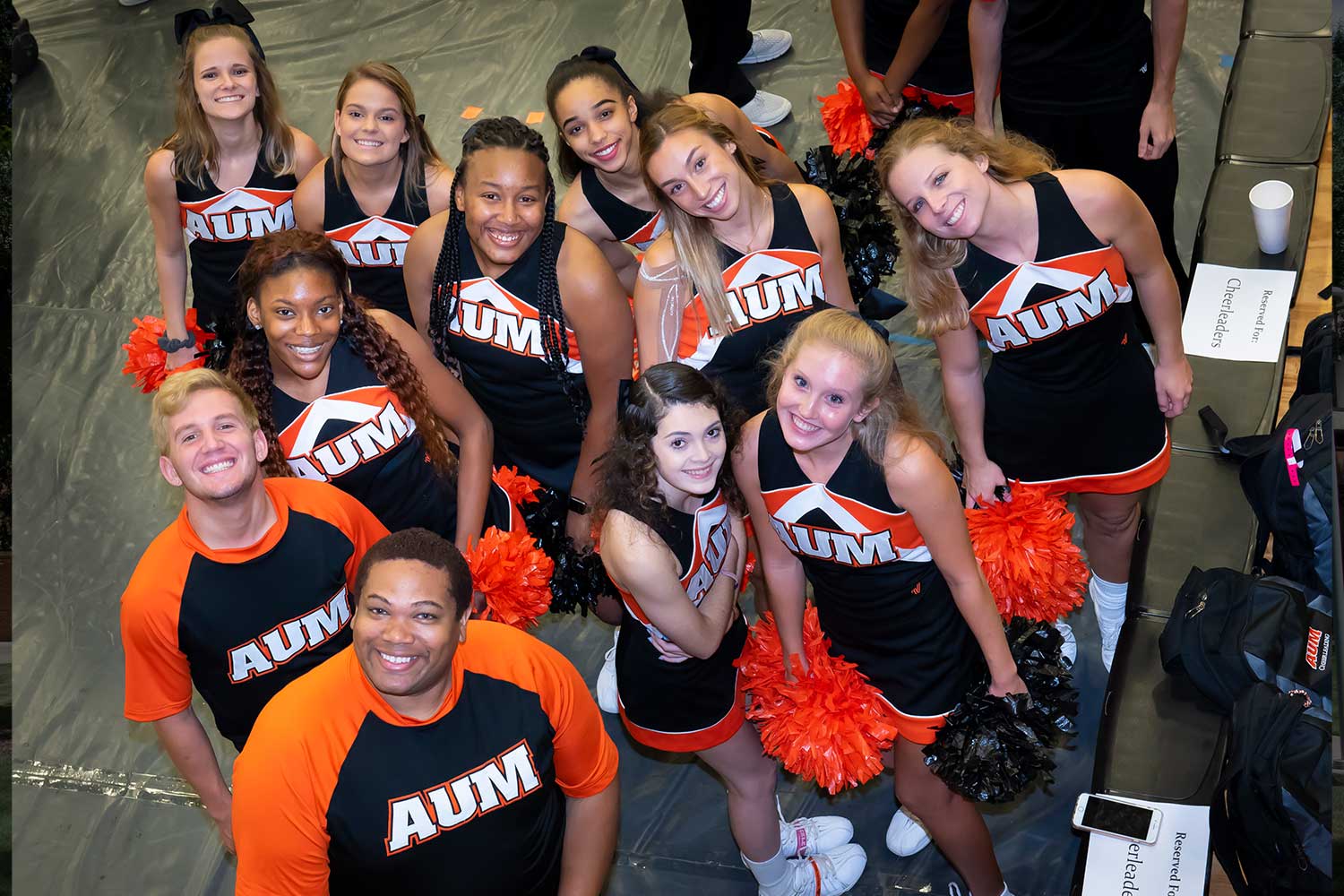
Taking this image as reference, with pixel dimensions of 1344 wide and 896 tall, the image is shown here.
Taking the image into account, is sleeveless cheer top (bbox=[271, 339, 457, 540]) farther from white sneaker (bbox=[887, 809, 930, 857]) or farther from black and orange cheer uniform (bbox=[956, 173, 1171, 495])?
white sneaker (bbox=[887, 809, 930, 857])

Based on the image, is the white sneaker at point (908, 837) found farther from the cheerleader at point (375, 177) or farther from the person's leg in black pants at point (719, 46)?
the person's leg in black pants at point (719, 46)

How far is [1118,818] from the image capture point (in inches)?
97.5

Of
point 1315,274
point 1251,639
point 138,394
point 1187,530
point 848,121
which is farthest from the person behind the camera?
point 138,394

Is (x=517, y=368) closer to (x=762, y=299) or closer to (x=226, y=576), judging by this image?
(x=762, y=299)

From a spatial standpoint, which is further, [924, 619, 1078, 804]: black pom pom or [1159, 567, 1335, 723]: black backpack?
[1159, 567, 1335, 723]: black backpack

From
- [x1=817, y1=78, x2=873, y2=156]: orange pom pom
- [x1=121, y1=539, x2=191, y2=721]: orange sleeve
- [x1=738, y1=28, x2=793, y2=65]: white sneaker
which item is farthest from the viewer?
[x1=738, y1=28, x2=793, y2=65]: white sneaker

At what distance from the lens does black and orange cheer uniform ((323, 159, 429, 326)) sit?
3.01 m

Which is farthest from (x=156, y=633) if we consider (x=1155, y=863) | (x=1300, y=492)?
(x=1300, y=492)

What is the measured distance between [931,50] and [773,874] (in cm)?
225

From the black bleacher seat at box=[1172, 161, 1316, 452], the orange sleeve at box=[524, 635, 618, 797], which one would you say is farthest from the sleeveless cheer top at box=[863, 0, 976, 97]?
the orange sleeve at box=[524, 635, 618, 797]

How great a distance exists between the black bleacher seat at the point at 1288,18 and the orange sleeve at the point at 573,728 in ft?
12.0

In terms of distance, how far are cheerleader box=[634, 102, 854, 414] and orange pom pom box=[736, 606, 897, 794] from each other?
0.53 m

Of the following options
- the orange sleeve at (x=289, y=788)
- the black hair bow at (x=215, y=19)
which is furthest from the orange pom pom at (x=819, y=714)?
the black hair bow at (x=215, y=19)

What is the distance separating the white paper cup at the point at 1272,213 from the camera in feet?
11.7
